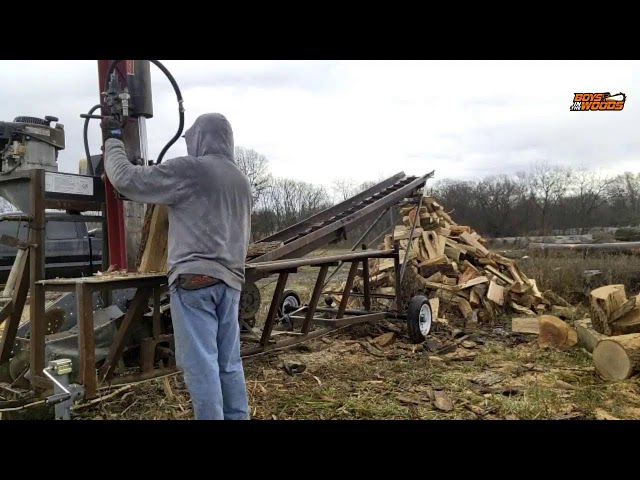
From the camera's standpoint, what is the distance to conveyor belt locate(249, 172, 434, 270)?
17.6ft

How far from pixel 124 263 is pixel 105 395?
107 centimetres

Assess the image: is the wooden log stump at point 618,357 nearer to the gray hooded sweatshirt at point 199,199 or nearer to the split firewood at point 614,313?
the split firewood at point 614,313

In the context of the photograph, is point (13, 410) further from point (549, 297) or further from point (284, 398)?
point (549, 297)

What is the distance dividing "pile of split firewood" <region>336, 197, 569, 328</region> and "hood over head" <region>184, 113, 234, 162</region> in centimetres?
485

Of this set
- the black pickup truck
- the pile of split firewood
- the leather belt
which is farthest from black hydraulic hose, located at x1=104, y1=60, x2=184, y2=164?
the black pickup truck

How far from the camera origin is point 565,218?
31453mm

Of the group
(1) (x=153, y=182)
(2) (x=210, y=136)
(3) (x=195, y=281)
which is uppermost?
(2) (x=210, y=136)

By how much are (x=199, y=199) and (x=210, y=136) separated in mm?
426

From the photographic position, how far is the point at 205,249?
3117mm

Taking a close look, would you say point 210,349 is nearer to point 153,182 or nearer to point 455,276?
point 153,182

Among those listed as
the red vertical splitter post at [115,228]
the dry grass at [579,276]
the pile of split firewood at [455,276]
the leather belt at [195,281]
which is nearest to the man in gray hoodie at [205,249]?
the leather belt at [195,281]

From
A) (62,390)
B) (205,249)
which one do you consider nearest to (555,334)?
(205,249)

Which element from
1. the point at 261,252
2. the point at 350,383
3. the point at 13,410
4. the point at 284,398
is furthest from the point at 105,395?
the point at 350,383

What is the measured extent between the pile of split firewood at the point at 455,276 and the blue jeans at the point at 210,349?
16.0ft
